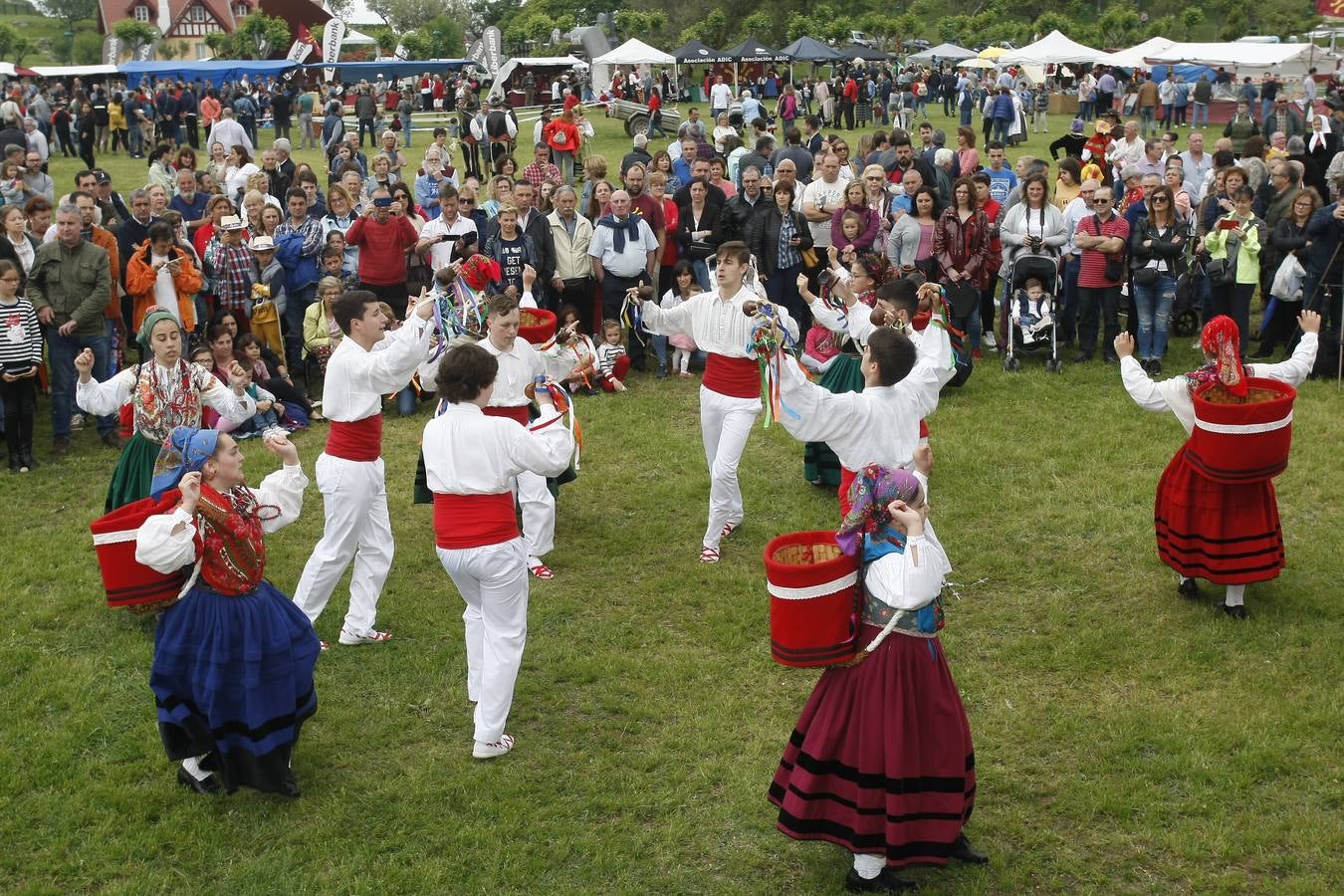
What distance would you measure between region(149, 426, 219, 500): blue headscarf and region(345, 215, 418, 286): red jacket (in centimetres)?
617

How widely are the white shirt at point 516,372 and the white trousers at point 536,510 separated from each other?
2.74 feet

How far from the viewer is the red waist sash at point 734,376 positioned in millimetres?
8484

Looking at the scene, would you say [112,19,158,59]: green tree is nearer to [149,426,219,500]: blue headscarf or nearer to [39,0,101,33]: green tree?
[39,0,101,33]: green tree

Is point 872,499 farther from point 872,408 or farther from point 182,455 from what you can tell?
point 182,455

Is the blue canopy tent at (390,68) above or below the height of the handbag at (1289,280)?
above

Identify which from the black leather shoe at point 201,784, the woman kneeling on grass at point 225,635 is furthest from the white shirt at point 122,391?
the black leather shoe at point 201,784

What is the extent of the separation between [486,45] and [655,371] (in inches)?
1324

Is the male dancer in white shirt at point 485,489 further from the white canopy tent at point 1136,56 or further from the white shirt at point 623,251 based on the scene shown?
the white canopy tent at point 1136,56

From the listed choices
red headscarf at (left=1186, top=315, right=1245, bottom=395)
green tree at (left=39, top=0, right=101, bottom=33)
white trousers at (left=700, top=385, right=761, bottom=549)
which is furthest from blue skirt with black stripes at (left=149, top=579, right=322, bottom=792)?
green tree at (left=39, top=0, right=101, bottom=33)

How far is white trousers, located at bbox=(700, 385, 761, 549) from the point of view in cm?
859

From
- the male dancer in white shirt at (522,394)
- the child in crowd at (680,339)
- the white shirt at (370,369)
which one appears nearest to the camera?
the white shirt at (370,369)

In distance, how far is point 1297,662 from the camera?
709 cm

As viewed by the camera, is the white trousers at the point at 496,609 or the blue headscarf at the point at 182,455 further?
the white trousers at the point at 496,609

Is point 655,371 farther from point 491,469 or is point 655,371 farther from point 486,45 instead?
point 486,45
